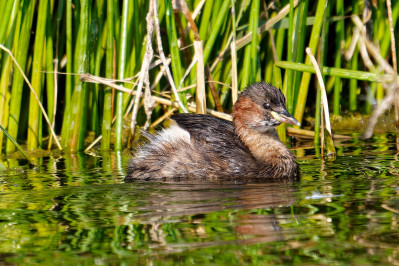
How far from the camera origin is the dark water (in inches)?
124

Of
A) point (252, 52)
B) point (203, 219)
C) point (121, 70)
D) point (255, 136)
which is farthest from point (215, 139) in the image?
point (203, 219)

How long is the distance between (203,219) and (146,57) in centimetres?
246

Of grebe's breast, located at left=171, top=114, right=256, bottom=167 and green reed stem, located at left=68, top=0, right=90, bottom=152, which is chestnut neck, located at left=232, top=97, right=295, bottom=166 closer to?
grebe's breast, located at left=171, top=114, right=256, bottom=167

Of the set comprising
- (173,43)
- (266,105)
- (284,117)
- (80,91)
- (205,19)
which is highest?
(205,19)

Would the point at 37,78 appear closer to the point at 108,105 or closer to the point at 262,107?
the point at 108,105

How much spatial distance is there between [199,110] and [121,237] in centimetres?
304

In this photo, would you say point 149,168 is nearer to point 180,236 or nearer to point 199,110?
point 199,110

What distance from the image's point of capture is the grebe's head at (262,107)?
5.67 m

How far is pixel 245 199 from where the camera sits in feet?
14.3

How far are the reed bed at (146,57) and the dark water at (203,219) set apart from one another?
96 centimetres

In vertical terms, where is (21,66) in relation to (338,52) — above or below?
below

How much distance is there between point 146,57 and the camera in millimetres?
5945

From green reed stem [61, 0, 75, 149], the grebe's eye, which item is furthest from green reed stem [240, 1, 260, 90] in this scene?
green reed stem [61, 0, 75, 149]

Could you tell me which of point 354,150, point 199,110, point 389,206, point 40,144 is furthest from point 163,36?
point 389,206
